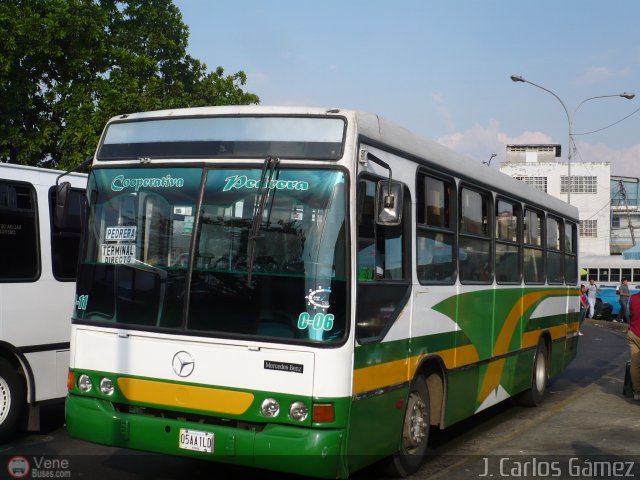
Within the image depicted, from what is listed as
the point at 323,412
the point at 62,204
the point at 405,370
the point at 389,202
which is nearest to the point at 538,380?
the point at 405,370

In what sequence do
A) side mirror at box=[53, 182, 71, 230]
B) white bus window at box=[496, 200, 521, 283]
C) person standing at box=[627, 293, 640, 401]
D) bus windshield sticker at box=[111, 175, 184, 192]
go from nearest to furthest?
bus windshield sticker at box=[111, 175, 184, 192], side mirror at box=[53, 182, 71, 230], white bus window at box=[496, 200, 521, 283], person standing at box=[627, 293, 640, 401]

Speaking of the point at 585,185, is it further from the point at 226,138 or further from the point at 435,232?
the point at 226,138

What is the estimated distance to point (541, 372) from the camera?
464 inches

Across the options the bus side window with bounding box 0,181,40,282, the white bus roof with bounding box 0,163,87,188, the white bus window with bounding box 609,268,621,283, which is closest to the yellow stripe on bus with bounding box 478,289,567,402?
the bus side window with bounding box 0,181,40,282

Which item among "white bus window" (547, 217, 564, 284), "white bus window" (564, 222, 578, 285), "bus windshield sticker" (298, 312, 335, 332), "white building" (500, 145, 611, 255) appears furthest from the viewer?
"white building" (500, 145, 611, 255)

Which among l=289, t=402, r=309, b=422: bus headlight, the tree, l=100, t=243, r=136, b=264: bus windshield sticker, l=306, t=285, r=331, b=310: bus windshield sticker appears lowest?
l=289, t=402, r=309, b=422: bus headlight

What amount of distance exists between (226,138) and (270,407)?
2.01 metres

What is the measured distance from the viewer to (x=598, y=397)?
40.3 ft

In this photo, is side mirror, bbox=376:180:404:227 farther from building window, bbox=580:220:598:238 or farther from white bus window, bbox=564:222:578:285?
building window, bbox=580:220:598:238

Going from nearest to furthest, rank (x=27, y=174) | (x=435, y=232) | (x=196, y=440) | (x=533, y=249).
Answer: (x=196, y=440) → (x=435, y=232) → (x=27, y=174) → (x=533, y=249)

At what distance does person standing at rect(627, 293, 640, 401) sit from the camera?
1142cm

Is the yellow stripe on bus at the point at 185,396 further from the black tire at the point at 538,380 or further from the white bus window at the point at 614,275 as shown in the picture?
the white bus window at the point at 614,275

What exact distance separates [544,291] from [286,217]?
6679 mm

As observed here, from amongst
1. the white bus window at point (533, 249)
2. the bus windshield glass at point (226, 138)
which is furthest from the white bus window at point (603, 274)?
the bus windshield glass at point (226, 138)
